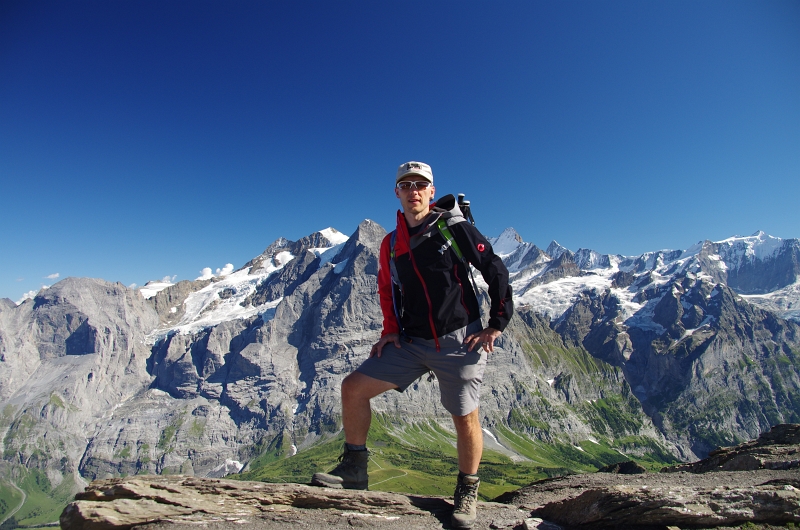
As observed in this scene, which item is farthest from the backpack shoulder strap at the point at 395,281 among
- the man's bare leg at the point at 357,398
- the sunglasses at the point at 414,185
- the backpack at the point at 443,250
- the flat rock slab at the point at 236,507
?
the flat rock slab at the point at 236,507

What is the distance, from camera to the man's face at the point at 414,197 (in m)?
9.30

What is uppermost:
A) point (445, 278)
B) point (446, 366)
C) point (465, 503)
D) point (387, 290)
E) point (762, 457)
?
point (445, 278)

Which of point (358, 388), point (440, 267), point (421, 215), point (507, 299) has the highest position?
point (421, 215)

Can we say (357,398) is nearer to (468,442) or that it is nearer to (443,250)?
(468,442)

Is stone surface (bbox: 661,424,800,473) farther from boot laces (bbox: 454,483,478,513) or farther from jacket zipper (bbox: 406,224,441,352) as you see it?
jacket zipper (bbox: 406,224,441,352)

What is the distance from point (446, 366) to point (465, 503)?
3065 millimetres

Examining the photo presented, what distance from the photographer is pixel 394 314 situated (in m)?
10.0

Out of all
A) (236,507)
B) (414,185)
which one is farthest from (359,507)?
(414,185)

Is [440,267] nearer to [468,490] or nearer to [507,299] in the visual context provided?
[507,299]

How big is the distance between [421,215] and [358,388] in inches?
161

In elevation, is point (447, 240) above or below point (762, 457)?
above

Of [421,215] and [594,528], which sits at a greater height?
[421,215]

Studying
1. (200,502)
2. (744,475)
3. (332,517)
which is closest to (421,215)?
(332,517)

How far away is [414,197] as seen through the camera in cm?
930
